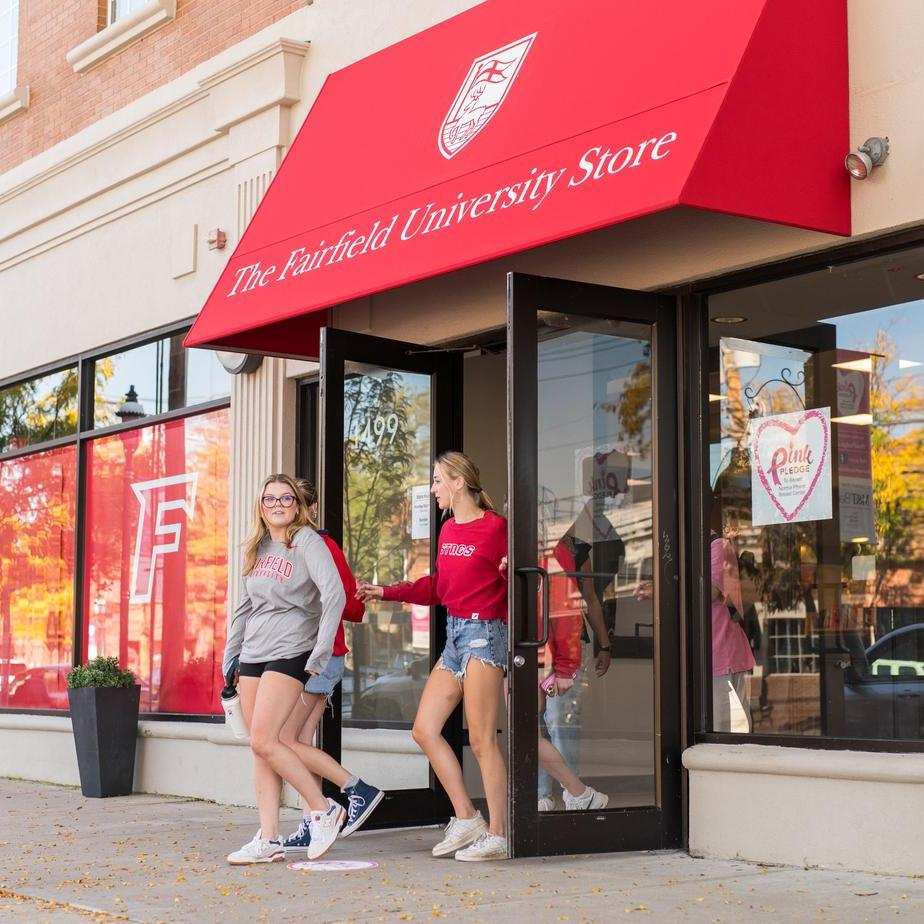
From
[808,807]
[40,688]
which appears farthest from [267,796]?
[40,688]

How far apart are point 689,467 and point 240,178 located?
4.77 meters

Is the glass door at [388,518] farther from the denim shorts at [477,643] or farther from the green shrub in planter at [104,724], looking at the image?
the green shrub in planter at [104,724]

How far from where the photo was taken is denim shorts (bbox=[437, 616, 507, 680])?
716 centimetres

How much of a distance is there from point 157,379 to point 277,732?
5.23 meters

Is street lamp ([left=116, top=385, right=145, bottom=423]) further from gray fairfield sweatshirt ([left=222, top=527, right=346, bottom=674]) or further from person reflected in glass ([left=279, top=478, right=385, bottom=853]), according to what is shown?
gray fairfield sweatshirt ([left=222, top=527, right=346, bottom=674])

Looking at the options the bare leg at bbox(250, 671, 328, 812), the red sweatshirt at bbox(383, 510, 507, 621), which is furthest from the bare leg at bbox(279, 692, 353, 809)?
the red sweatshirt at bbox(383, 510, 507, 621)

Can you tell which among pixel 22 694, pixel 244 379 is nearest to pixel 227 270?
pixel 244 379

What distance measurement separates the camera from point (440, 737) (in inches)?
285

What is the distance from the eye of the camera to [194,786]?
10.5m

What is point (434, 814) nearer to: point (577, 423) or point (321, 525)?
point (321, 525)

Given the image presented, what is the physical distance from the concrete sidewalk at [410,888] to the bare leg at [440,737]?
0.31 metres

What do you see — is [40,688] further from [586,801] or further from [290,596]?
[586,801]

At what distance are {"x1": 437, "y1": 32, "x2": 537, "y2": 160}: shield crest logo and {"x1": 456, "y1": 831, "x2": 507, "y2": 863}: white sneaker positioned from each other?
11.5ft

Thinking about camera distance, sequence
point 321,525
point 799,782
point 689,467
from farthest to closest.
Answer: point 321,525
point 689,467
point 799,782
